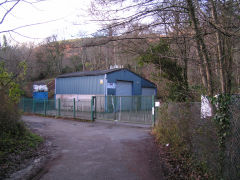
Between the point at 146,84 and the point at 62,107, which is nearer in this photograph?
the point at 62,107

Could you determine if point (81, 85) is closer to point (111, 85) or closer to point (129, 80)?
point (111, 85)

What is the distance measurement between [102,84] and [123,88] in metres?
3.10

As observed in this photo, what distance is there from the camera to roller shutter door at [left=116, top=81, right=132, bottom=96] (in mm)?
22064

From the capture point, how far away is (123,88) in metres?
22.8

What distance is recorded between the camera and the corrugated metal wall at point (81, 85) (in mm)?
20844

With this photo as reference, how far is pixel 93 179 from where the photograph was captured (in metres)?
4.65

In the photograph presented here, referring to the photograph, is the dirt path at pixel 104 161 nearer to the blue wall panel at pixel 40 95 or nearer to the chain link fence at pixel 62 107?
the chain link fence at pixel 62 107

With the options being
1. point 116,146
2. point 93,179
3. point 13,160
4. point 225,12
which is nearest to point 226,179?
point 93,179

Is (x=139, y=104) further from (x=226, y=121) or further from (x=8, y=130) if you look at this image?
(x=226, y=121)

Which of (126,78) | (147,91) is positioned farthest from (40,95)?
(147,91)

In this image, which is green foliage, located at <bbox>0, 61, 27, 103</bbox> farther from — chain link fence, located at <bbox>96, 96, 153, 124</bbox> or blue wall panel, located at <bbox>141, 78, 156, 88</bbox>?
blue wall panel, located at <bbox>141, 78, 156, 88</bbox>

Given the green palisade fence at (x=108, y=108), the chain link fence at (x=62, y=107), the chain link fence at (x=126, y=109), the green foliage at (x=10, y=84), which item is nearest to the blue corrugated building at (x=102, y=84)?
the chain link fence at (x=62, y=107)

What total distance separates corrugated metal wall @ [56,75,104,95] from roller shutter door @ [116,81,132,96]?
2140mm

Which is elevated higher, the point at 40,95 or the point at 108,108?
the point at 40,95
